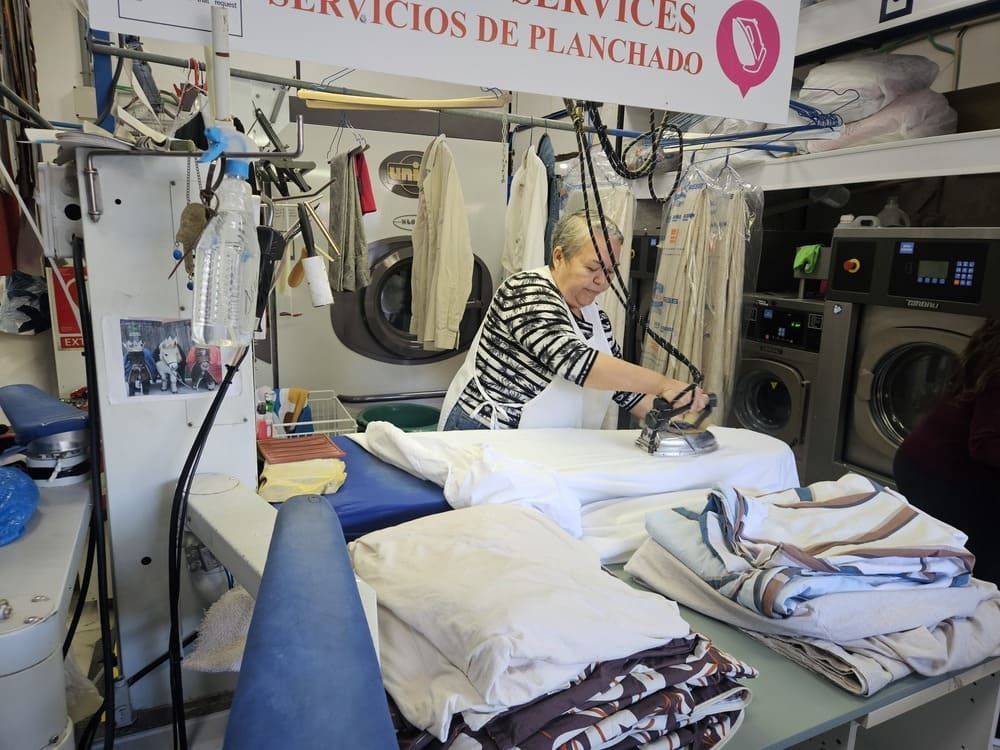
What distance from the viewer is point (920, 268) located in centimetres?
239

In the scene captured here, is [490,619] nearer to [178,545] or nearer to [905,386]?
[178,545]

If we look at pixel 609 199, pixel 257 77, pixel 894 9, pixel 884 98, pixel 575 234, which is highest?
pixel 894 9

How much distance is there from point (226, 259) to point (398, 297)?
290 cm

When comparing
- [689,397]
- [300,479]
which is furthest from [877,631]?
[300,479]

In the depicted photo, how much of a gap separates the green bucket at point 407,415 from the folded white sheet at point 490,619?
2590 millimetres

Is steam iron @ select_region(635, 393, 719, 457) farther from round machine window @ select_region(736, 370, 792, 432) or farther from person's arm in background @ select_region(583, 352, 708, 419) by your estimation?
round machine window @ select_region(736, 370, 792, 432)

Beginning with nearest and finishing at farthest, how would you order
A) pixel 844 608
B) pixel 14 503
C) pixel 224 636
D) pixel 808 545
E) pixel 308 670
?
pixel 308 670 → pixel 14 503 → pixel 224 636 → pixel 844 608 → pixel 808 545

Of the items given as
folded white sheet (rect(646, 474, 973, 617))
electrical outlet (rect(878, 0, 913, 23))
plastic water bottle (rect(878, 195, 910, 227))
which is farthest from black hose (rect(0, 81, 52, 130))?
plastic water bottle (rect(878, 195, 910, 227))

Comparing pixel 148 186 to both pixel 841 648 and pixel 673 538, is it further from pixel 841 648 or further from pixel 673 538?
pixel 841 648

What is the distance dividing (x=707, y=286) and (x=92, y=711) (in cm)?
273

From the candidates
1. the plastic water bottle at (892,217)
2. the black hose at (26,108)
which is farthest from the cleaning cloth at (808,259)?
the black hose at (26,108)

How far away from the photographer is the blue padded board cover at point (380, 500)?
123cm

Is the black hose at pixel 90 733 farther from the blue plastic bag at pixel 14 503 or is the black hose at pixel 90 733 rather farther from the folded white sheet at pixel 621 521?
the folded white sheet at pixel 621 521

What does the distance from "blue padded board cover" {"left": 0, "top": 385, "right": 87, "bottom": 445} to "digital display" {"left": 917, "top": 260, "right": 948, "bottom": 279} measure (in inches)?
103
